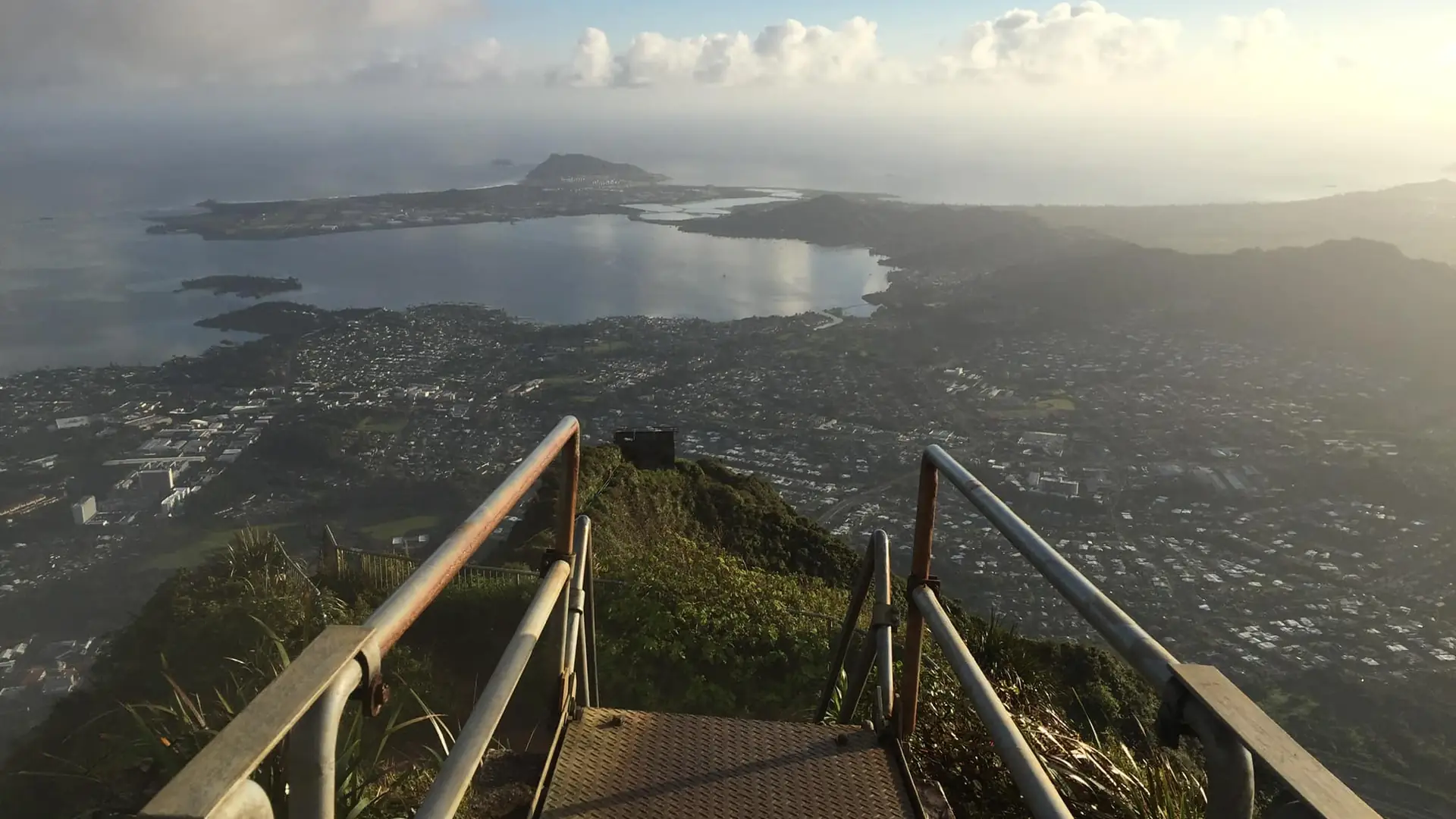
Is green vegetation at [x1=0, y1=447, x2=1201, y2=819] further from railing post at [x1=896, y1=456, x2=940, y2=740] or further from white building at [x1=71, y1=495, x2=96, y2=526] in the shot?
white building at [x1=71, y1=495, x2=96, y2=526]

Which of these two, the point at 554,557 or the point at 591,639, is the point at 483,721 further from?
the point at 591,639

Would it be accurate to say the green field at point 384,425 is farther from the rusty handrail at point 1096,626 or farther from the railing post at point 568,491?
the rusty handrail at point 1096,626

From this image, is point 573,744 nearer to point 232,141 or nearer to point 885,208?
point 885,208

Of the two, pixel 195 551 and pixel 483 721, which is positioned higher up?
pixel 483 721

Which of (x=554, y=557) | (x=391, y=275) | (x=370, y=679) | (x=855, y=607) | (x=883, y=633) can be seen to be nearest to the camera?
(x=370, y=679)

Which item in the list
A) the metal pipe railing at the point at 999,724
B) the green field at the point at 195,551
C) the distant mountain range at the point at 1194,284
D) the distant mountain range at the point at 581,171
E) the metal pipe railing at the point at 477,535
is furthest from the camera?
the distant mountain range at the point at 581,171

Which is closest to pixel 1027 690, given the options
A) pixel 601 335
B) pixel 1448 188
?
pixel 601 335

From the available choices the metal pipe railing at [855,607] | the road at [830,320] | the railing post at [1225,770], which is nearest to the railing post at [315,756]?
the railing post at [1225,770]

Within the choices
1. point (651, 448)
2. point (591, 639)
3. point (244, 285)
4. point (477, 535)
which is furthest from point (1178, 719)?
point (244, 285)
